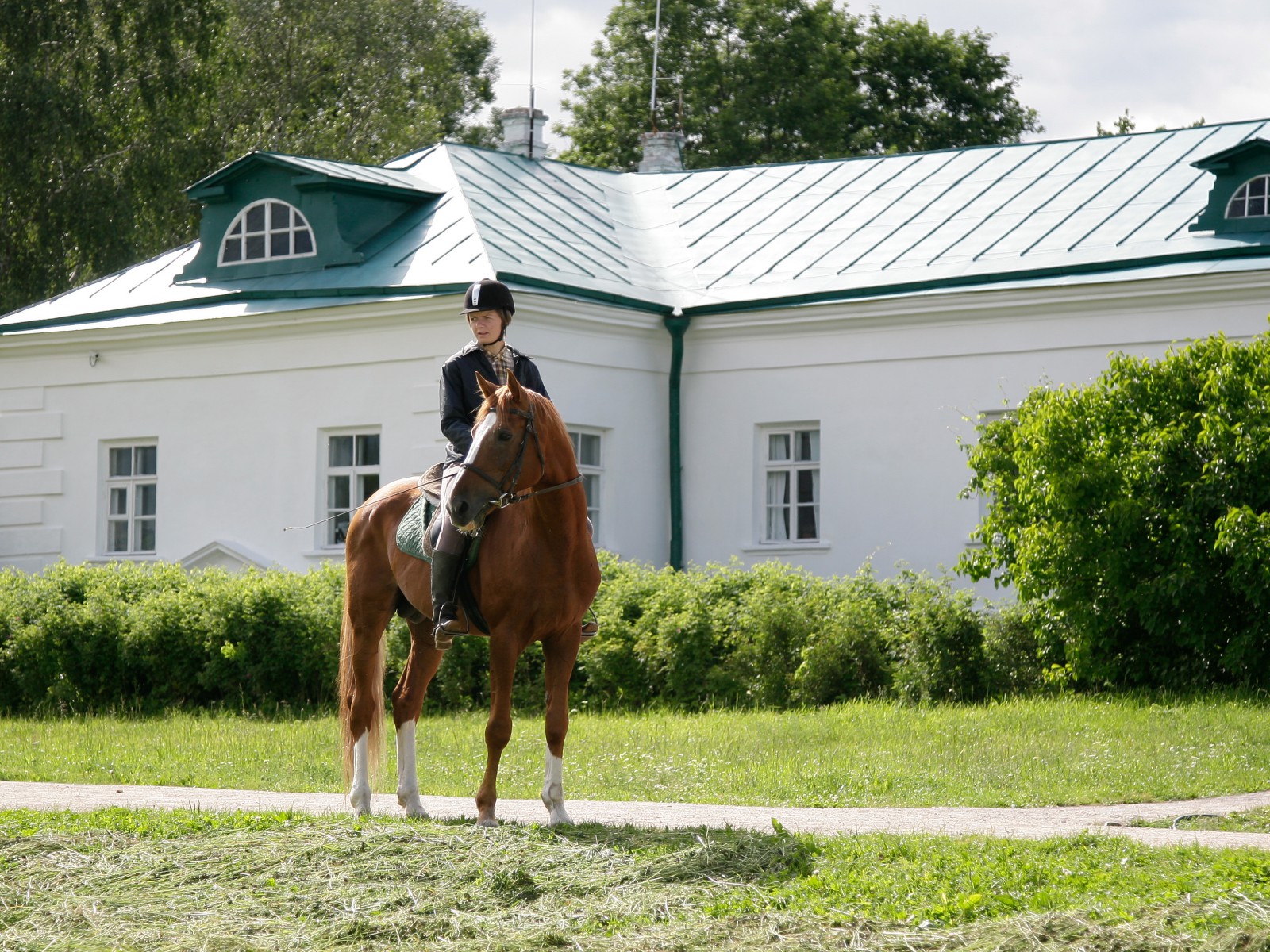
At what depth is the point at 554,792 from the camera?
26.9 feet

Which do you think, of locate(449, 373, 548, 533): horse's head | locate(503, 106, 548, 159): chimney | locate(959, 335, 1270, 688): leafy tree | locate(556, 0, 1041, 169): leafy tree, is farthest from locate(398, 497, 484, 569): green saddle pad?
locate(556, 0, 1041, 169): leafy tree

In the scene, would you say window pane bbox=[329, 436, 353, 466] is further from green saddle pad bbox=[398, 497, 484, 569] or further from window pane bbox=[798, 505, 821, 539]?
green saddle pad bbox=[398, 497, 484, 569]

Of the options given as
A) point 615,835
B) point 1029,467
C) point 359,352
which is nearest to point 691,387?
point 359,352

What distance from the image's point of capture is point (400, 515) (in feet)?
30.1

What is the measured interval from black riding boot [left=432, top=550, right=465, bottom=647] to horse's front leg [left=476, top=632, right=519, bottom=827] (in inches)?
8.1

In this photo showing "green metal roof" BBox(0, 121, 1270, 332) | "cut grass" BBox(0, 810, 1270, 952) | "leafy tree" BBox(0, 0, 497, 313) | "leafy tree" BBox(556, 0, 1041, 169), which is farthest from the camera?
"leafy tree" BBox(556, 0, 1041, 169)

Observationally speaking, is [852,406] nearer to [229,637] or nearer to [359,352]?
[359,352]

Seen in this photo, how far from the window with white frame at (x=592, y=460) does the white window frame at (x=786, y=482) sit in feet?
6.41

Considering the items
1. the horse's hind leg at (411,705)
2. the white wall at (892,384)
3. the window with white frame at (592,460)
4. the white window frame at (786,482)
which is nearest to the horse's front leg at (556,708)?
the horse's hind leg at (411,705)

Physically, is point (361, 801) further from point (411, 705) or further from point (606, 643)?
point (606, 643)

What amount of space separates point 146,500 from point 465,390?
14725 millimetres

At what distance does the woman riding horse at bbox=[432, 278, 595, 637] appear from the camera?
819 cm

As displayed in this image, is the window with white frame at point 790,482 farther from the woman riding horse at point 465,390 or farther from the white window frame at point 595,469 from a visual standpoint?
the woman riding horse at point 465,390

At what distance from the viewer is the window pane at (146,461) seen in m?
22.3
